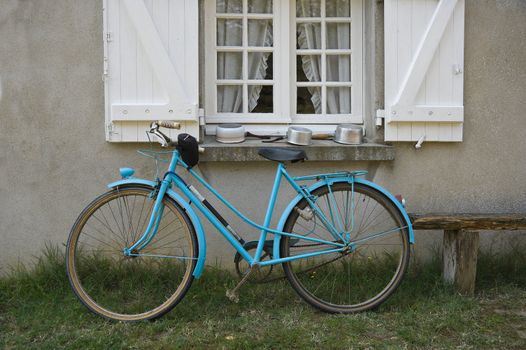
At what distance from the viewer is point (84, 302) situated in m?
4.34

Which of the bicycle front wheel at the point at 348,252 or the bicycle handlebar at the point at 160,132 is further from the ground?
the bicycle handlebar at the point at 160,132

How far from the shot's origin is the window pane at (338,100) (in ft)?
18.2

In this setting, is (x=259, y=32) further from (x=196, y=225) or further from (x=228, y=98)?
(x=196, y=225)

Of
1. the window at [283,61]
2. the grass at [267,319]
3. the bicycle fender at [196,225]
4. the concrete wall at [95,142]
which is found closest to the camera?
the grass at [267,319]

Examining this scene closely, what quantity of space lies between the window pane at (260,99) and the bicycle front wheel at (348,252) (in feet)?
3.31

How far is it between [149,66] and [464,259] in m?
2.77

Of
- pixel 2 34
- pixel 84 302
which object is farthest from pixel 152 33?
pixel 84 302

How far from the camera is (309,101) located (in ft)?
18.2

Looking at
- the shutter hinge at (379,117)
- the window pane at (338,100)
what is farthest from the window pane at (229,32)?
the shutter hinge at (379,117)

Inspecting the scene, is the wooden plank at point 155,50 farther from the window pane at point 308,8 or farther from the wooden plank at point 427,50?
the wooden plank at point 427,50

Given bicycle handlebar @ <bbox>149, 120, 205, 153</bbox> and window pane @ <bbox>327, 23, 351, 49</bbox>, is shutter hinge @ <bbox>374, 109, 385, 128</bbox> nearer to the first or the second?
window pane @ <bbox>327, 23, 351, 49</bbox>

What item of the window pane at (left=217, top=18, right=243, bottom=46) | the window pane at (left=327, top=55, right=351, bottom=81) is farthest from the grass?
the window pane at (left=217, top=18, right=243, bottom=46)

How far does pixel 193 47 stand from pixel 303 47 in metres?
1.05

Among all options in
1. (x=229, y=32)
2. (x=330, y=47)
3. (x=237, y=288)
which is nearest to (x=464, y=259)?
(x=237, y=288)
